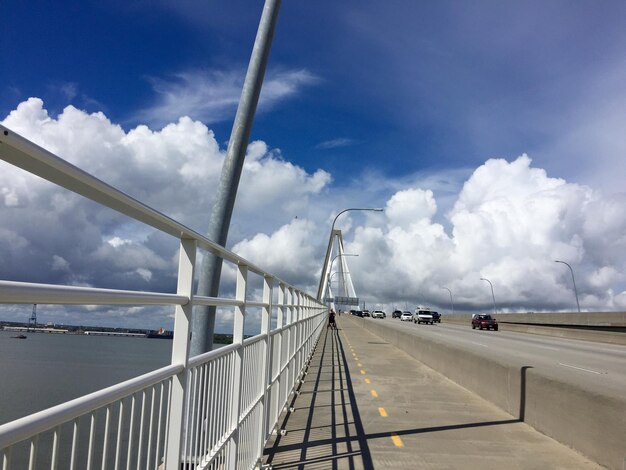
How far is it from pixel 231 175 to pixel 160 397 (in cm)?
427

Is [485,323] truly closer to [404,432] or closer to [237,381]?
[404,432]

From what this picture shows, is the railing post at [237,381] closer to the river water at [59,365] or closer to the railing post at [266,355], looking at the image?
the river water at [59,365]

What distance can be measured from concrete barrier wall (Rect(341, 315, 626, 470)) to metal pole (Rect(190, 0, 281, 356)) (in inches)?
185

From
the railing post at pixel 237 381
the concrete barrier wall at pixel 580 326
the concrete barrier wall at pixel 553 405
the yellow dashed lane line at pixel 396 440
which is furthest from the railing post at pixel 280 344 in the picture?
the concrete barrier wall at pixel 580 326

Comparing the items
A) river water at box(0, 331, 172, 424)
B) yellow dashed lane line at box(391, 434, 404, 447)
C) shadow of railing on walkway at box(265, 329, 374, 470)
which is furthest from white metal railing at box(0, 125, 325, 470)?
yellow dashed lane line at box(391, 434, 404, 447)

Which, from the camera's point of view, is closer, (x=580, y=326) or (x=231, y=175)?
(x=231, y=175)

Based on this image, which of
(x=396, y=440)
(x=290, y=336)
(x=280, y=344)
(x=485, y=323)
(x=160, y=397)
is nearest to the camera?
(x=160, y=397)

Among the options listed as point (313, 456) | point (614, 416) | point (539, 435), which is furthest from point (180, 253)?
point (539, 435)

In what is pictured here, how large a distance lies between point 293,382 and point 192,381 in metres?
8.33

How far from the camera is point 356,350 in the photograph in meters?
23.5

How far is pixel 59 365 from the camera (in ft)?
13.2

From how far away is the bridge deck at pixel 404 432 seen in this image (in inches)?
265

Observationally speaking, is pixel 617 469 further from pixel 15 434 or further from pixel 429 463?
pixel 15 434

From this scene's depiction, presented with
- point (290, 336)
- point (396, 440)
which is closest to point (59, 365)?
point (396, 440)
